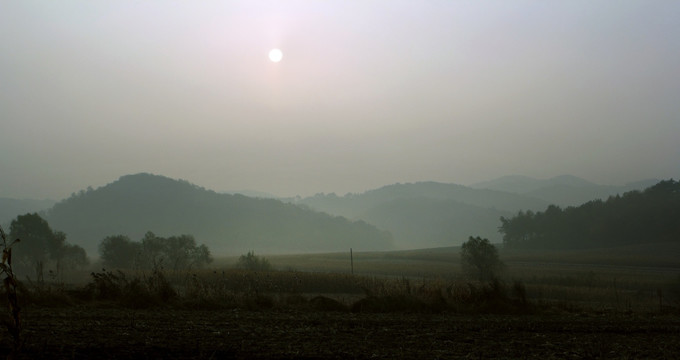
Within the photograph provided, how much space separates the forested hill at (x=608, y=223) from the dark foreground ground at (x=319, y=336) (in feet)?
325

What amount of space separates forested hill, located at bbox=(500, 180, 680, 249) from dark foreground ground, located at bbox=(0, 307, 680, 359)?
325 ft

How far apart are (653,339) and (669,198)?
367 ft

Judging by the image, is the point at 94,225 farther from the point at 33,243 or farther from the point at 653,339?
the point at 653,339

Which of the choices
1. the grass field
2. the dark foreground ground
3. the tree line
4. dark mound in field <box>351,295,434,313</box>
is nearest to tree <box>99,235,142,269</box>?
the tree line

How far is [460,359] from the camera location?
921cm

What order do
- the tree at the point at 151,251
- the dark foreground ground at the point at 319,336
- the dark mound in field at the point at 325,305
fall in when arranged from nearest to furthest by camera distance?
the dark foreground ground at the point at 319,336 → the dark mound in field at the point at 325,305 → the tree at the point at 151,251

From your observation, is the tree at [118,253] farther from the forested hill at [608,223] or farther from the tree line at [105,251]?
the forested hill at [608,223]

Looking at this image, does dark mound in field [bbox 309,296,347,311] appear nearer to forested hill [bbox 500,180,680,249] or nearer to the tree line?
the tree line

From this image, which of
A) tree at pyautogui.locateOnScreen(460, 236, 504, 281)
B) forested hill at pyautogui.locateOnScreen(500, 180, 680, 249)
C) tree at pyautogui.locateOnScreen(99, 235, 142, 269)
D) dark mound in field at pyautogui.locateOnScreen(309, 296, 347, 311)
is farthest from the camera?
forested hill at pyautogui.locateOnScreen(500, 180, 680, 249)

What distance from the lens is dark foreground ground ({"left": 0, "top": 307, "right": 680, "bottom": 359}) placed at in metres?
9.20

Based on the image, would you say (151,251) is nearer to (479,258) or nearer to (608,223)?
(479,258)

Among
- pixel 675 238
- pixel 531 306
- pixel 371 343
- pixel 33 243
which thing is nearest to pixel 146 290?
pixel 371 343

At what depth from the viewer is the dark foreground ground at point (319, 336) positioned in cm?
920

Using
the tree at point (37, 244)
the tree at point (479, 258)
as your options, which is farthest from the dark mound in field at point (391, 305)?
the tree at point (37, 244)
